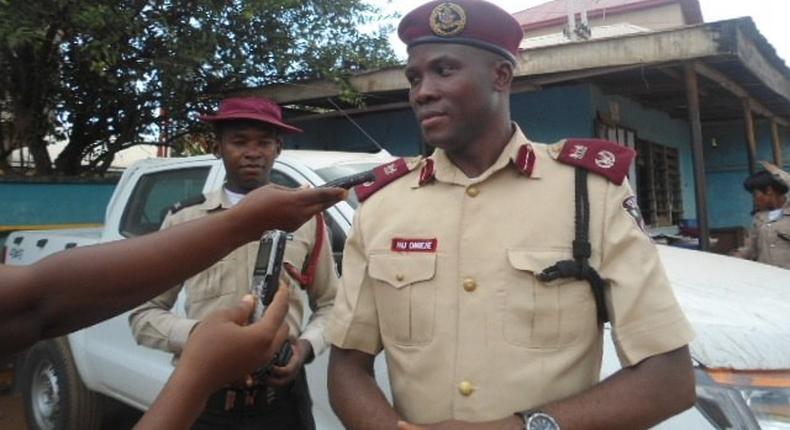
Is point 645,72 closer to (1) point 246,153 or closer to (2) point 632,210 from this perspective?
(1) point 246,153

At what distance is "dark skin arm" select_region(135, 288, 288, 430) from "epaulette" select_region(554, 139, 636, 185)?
78 cm

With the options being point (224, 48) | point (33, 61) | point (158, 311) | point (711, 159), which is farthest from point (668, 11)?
point (158, 311)

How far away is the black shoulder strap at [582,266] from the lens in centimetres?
140

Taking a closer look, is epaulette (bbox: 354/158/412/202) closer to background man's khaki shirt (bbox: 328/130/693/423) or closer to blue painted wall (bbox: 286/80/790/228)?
background man's khaki shirt (bbox: 328/130/693/423)

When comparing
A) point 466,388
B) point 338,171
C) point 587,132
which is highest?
point 587,132

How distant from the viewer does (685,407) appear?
1.38 metres

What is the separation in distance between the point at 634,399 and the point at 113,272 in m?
1.01

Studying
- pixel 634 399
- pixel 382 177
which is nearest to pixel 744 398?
pixel 634 399

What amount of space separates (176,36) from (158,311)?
524 centimetres

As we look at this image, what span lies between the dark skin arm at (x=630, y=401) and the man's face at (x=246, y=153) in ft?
4.71

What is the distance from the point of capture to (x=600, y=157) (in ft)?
4.88

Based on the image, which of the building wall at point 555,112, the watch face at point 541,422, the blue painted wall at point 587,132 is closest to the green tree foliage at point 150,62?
the blue painted wall at point 587,132

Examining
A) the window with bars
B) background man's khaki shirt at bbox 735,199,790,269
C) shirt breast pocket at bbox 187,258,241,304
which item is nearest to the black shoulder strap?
shirt breast pocket at bbox 187,258,241,304

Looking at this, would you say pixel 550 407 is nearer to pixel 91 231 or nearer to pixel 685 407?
pixel 685 407
